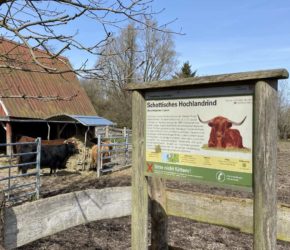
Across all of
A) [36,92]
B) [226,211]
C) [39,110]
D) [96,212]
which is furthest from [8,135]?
[226,211]

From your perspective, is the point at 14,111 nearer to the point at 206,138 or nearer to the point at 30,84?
the point at 30,84

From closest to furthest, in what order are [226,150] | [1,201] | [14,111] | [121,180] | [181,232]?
1. [226,150]
2. [1,201]
3. [181,232]
4. [121,180]
5. [14,111]

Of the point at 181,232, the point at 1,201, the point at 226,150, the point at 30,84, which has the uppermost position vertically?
the point at 30,84

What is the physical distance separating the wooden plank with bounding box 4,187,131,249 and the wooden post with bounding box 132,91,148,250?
0.54m

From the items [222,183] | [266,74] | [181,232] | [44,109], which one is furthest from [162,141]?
[44,109]

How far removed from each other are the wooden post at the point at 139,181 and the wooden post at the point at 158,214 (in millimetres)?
363

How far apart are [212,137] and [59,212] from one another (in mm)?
1399

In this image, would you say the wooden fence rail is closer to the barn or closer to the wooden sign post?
the wooden sign post

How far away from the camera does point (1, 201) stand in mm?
2422

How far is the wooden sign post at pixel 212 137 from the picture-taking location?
210 cm

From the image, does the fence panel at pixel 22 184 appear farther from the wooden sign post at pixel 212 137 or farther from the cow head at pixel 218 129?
the cow head at pixel 218 129

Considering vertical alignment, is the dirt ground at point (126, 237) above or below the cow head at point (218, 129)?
below

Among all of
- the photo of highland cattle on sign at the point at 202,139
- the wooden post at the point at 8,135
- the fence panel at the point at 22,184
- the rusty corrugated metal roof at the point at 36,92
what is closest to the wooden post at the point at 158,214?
the photo of highland cattle on sign at the point at 202,139

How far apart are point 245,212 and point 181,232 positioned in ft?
11.3
